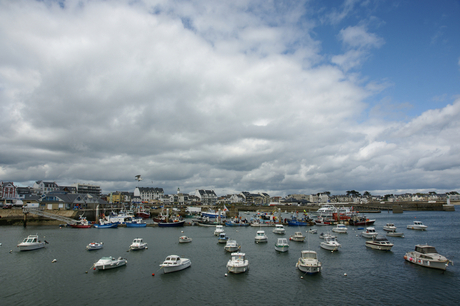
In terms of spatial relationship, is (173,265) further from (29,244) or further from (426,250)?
(426,250)

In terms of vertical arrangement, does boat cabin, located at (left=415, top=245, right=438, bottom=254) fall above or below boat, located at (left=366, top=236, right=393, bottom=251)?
Answer: above

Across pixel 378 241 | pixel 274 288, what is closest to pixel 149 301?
pixel 274 288

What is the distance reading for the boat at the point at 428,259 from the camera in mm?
34438

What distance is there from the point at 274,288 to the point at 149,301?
12.9 meters

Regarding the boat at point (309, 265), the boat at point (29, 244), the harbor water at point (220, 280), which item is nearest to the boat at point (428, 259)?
the harbor water at point (220, 280)

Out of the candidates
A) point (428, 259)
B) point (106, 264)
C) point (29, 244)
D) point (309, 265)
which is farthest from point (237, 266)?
point (29, 244)

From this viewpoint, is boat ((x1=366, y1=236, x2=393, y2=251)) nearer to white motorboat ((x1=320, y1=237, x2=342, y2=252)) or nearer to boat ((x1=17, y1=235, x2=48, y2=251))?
white motorboat ((x1=320, y1=237, x2=342, y2=252))

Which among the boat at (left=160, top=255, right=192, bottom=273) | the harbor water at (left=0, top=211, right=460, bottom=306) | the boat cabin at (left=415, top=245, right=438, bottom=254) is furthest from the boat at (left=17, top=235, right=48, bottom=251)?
the boat cabin at (left=415, top=245, right=438, bottom=254)

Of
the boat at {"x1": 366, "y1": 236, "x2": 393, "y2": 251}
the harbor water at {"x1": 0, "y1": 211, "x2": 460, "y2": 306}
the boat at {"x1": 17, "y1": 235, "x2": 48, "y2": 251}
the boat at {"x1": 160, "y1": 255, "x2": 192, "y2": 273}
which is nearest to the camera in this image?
the harbor water at {"x1": 0, "y1": 211, "x2": 460, "y2": 306}

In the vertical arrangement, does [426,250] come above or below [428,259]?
above

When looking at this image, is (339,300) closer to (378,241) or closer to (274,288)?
(274,288)

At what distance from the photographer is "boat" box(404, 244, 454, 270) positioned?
34.4 meters

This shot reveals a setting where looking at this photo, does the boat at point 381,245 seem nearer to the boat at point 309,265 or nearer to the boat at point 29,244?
the boat at point 309,265

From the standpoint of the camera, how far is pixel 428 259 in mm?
35531
